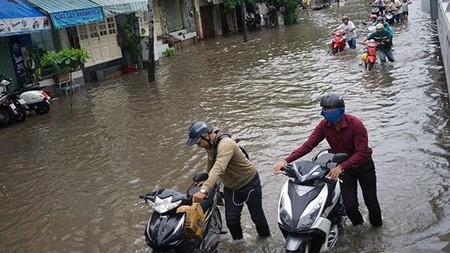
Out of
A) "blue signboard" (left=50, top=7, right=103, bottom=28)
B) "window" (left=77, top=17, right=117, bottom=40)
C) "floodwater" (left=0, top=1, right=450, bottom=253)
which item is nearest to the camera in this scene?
"floodwater" (left=0, top=1, right=450, bottom=253)

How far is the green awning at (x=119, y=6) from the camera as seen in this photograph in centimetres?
1997

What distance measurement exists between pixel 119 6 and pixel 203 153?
13.4 metres

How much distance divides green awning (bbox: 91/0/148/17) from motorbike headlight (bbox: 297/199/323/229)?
16.9 metres

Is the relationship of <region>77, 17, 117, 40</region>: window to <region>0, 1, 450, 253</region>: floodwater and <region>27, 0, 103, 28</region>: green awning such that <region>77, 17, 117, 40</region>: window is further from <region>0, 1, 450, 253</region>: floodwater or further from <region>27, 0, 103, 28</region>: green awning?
<region>0, 1, 450, 253</region>: floodwater

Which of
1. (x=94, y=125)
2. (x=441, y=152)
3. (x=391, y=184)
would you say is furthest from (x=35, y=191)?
(x=441, y=152)

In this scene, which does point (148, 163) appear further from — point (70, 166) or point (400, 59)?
point (400, 59)

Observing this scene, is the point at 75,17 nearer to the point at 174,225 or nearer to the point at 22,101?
the point at 22,101

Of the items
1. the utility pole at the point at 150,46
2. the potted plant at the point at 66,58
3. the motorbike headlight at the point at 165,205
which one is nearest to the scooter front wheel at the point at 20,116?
the potted plant at the point at 66,58

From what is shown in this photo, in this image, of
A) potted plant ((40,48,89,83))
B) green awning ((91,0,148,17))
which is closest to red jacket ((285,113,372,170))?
potted plant ((40,48,89,83))

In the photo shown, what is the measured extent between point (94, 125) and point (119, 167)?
397cm

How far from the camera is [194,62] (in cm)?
2234

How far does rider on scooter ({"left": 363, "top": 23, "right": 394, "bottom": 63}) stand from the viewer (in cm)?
1415

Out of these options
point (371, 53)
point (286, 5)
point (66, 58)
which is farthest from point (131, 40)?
point (286, 5)

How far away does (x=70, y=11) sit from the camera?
17.9 meters
